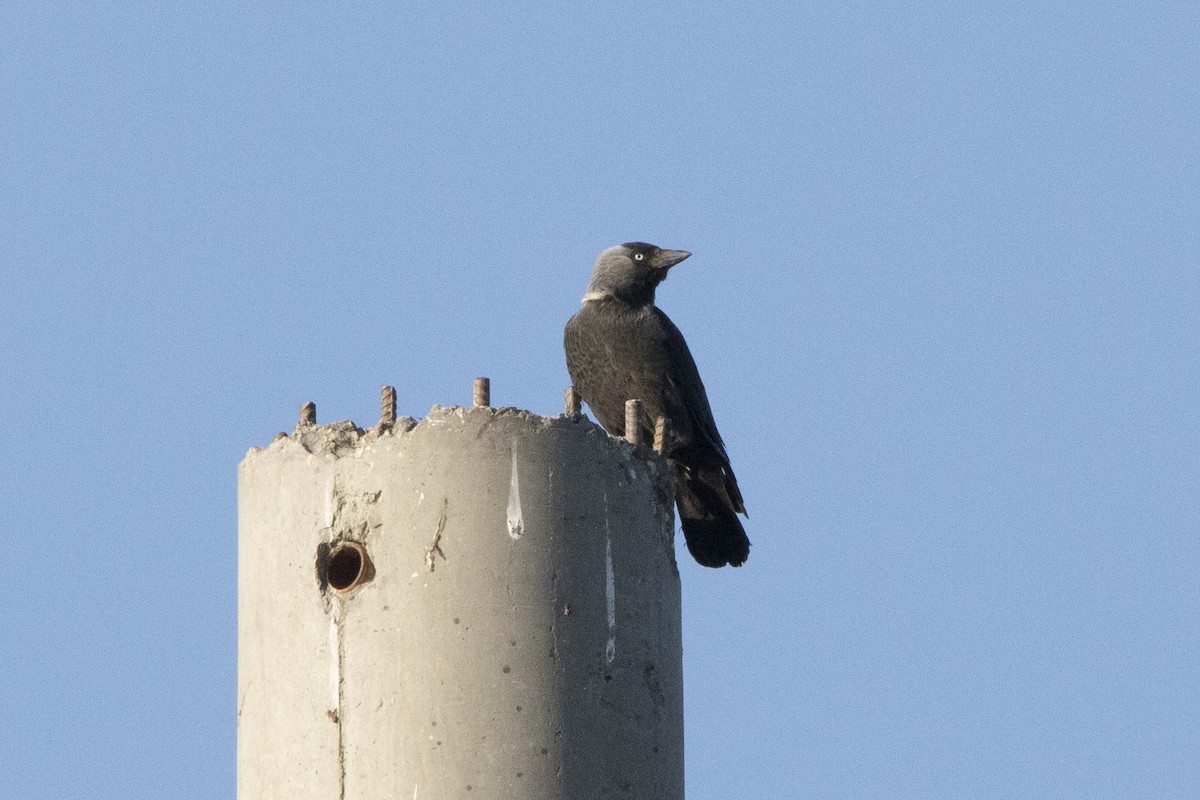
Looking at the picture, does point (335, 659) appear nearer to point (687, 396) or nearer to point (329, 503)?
point (329, 503)

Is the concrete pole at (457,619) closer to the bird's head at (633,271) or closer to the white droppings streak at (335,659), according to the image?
the white droppings streak at (335,659)

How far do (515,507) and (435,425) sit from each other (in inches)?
14.3

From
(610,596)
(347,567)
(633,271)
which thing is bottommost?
(610,596)

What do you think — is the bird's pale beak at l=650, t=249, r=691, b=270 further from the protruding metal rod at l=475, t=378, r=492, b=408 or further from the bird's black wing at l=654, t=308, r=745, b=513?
the protruding metal rod at l=475, t=378, r=492, b=408

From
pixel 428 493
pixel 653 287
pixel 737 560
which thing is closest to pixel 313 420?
pixel 428 493

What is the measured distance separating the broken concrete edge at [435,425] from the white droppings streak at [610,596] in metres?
0.30

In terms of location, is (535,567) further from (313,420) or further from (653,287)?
(653,287)

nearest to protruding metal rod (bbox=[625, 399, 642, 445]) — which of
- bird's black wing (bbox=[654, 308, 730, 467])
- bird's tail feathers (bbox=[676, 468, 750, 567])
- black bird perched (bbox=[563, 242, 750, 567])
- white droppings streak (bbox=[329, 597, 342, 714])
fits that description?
white droppings streak (bbox=[329, 597, 342, 714])

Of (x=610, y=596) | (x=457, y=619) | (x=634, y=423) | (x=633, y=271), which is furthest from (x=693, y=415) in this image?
(x=457, y=619)

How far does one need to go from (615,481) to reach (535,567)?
46 centimetres

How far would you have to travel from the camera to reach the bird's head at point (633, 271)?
32.9 feet

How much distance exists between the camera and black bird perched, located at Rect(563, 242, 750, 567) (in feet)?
29.9

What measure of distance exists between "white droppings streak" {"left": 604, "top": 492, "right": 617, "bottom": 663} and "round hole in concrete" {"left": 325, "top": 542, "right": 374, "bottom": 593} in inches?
27.3

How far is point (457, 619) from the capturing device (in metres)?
5.87
